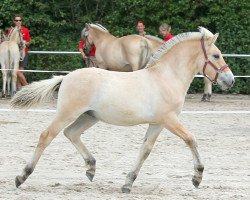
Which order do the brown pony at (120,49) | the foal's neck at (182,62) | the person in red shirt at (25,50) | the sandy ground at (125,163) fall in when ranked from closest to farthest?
the sandy ground at (125,163) → the foal's neck at (182,62) → the brown pony at (120,49) → the person in red shirt at (25,50)

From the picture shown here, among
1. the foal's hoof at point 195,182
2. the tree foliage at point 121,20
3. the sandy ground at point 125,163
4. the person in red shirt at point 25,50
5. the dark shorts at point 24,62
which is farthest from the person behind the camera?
the tree foliage at point 121,20

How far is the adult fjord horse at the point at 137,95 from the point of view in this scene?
8578 millimetres

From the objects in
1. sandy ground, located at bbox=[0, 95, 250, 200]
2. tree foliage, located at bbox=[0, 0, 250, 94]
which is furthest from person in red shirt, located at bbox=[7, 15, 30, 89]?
sandy ground, located at bbox=[0, 95, 250, 200]

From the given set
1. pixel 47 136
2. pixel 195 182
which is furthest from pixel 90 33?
pixel 195 182

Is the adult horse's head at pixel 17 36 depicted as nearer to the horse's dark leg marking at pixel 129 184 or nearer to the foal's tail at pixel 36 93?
the foal's tail at pixel 36 93

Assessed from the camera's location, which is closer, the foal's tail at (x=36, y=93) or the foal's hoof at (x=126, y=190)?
the foal's hoof at (x=126, y=190)

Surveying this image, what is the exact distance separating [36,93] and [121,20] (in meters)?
13.2

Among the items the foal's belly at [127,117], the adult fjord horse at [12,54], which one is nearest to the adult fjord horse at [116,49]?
the adult fjord horse at [12,54]

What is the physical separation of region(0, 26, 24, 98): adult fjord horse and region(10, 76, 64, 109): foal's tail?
10943mm

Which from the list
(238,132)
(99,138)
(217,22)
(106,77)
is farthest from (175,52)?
(217,22)

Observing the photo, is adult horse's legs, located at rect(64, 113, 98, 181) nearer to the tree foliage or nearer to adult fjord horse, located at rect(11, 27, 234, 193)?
adult fjord horse, located at rect(11, 27, 234, 193)

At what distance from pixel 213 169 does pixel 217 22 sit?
38.7 ft

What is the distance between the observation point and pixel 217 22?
21.5m

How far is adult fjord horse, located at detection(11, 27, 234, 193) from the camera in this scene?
858cm
